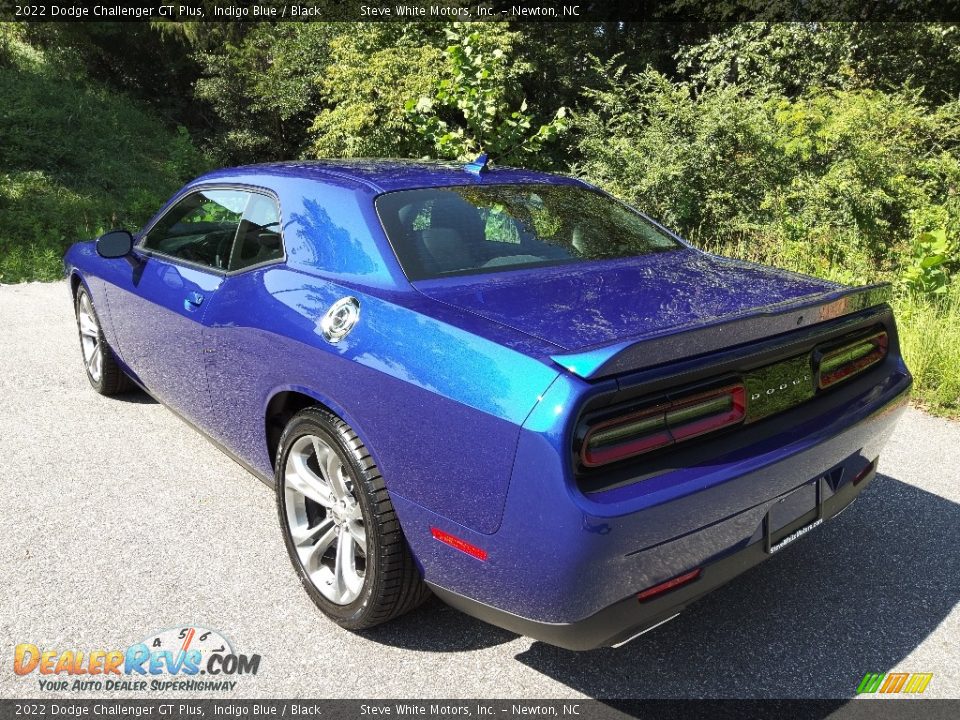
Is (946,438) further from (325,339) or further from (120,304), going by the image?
(120,304)

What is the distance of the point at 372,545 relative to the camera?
2.36m

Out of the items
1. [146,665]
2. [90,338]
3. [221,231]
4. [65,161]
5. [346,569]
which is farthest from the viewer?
[65,161]

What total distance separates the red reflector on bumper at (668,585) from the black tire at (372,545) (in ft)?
2.40

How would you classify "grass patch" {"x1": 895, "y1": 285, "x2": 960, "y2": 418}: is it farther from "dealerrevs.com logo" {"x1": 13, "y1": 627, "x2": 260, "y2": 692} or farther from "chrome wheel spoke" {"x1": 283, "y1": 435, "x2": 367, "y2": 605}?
"dealerrevs.com logo" {"x1": 13, "y1": 627, "x2": 260, "y2": 692}

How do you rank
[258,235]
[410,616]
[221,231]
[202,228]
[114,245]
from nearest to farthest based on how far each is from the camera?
[410,616]
[258,235]
[221,231]
[202,228]
[114,245]

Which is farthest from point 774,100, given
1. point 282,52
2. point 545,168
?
point 282,52

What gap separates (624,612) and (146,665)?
5.18ft

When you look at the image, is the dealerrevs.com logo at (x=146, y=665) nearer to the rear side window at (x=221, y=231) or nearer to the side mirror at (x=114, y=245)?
the rear side window at (x=221, y=231)

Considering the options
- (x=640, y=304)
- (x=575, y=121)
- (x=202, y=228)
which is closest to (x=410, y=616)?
(x=640, y=304)

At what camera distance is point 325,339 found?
251 cm

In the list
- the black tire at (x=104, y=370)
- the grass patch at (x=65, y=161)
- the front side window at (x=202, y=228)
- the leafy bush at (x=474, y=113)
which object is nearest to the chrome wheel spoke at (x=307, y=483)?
the front side window at (x=202, y=228)

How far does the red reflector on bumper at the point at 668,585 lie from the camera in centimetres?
200

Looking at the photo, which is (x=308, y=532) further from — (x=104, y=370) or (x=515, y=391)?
(x=104, y=370)

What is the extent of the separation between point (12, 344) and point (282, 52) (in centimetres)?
1327
